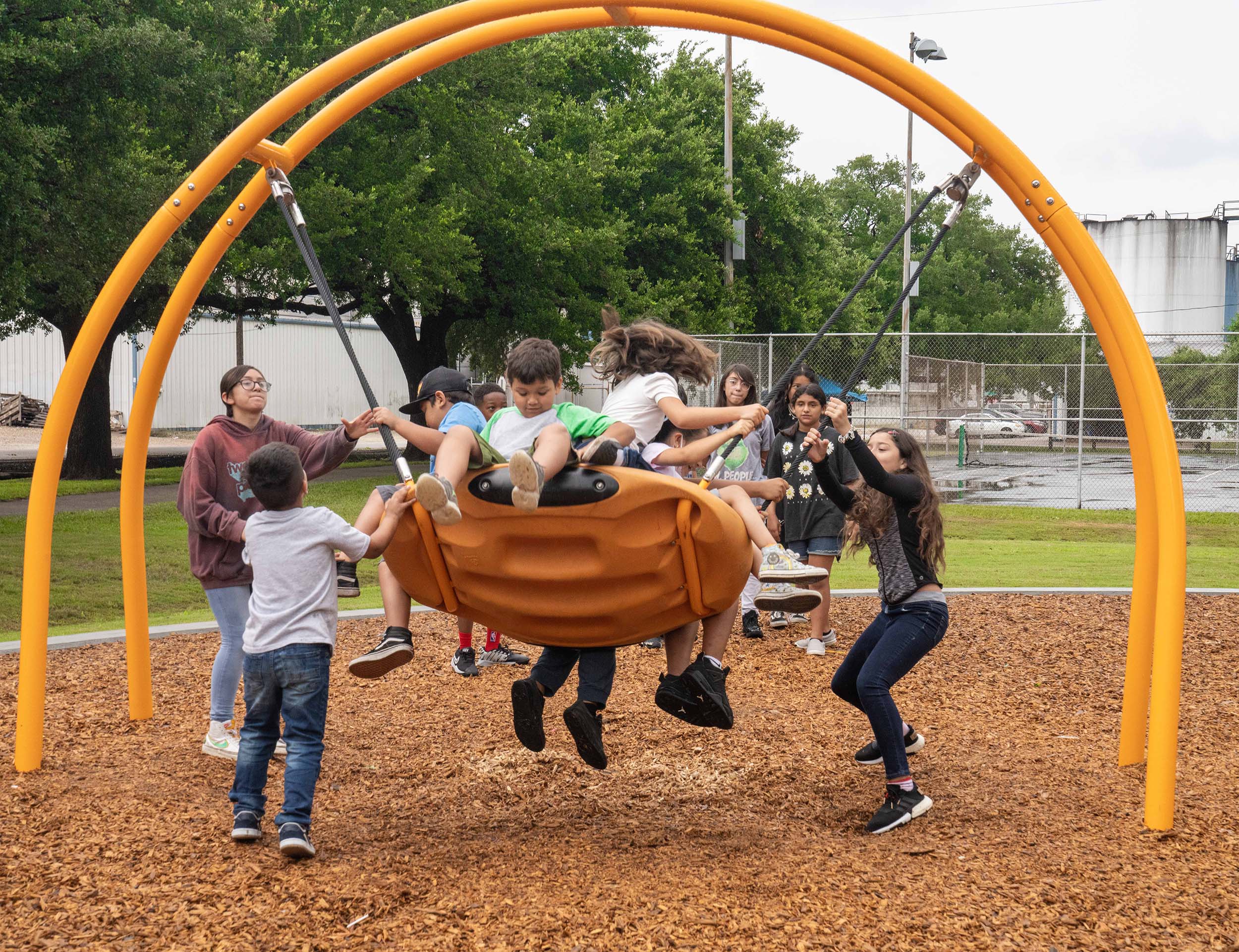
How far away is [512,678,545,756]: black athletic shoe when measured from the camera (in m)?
3.95

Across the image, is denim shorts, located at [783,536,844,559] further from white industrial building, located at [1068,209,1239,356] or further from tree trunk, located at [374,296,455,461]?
white industrial building, located at [1068,209,1239,356]

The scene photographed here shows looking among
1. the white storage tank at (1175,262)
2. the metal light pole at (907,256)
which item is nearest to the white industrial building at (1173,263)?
the white storage tank at (1175,262)

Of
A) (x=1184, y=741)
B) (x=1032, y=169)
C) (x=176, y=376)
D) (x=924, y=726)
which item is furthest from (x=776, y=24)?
(x=176, y=376)

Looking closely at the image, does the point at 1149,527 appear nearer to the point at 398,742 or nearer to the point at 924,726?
the point at 924,726

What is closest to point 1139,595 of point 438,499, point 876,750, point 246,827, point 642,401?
point 876,750

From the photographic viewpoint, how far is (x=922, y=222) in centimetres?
5744

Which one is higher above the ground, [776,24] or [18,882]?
[776,24]

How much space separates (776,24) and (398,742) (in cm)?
352

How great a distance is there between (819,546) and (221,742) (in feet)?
12.6

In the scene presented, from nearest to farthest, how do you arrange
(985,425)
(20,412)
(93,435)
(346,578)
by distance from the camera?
1. (346,578)
2. (93,435)
3. (985,425)
4. (20,412)

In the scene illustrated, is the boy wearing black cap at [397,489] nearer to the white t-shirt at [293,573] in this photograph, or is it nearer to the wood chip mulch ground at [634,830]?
the white t-shirt at [293,573]

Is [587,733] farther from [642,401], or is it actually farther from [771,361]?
[771,361]

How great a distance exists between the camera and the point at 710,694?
4.05 meters

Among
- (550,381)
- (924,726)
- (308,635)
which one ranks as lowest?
(924,726)
